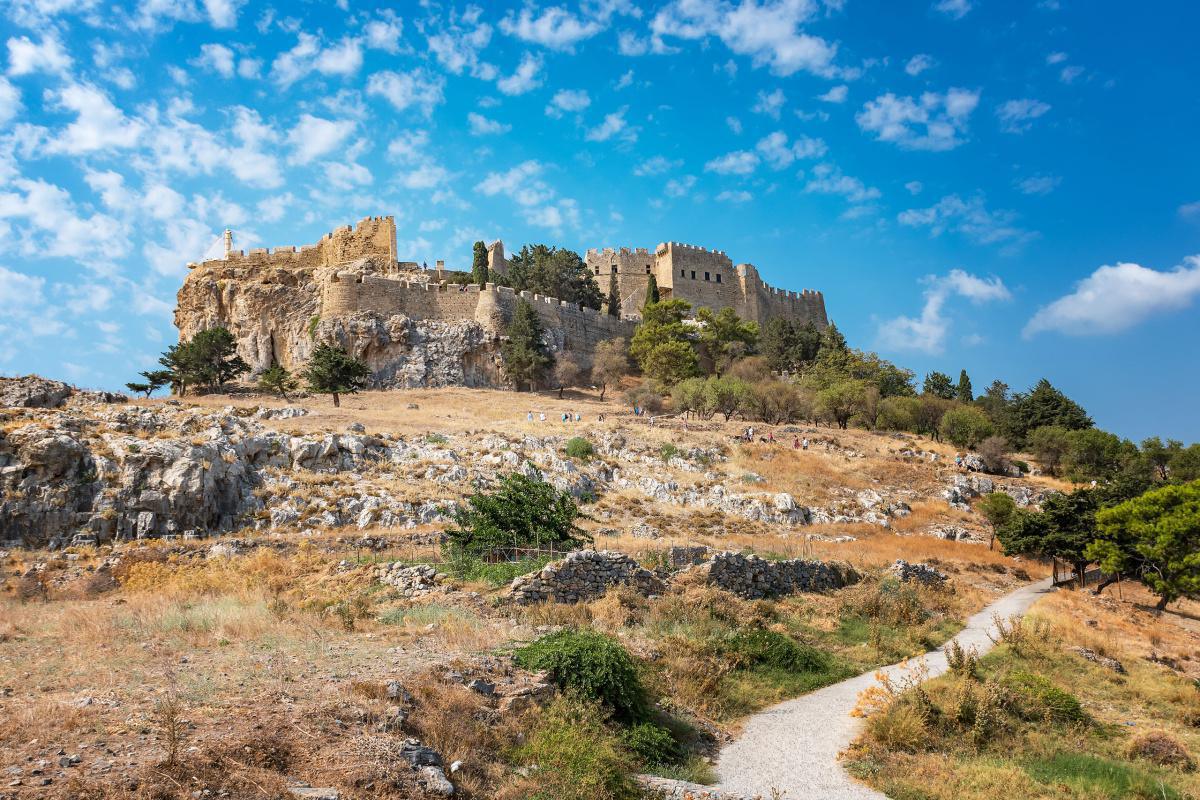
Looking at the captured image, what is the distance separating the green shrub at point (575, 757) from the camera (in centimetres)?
677

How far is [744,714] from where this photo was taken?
10.6m

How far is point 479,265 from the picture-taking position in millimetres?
64562

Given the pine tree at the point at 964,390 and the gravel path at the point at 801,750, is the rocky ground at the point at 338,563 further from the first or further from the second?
the pine tree at the point at 964,390

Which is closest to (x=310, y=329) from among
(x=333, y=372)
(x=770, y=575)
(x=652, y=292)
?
(x=333, y=372)

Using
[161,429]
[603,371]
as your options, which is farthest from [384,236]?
[161,429]

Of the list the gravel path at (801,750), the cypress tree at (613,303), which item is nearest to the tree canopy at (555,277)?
the cypress tree at (613,303)

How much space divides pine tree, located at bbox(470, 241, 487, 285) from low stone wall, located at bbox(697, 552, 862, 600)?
1831 inches

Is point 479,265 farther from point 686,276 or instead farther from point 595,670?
point 595,670

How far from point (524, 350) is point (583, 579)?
129 feet

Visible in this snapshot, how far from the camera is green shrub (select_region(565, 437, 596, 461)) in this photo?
3344 cm

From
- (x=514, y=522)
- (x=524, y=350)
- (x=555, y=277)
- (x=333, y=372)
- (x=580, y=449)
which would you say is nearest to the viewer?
(x=514, y=522)

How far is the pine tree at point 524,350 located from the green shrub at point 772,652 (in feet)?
133

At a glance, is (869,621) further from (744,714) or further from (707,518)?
(707,518)

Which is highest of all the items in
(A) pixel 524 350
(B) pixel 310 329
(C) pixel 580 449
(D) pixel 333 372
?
(B) pixel 310 329
